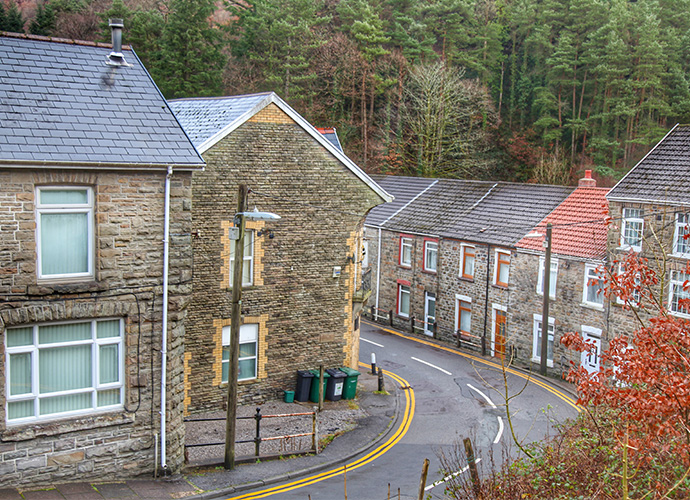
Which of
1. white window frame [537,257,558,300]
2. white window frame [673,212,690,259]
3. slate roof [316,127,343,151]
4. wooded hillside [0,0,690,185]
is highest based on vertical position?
wooded hillside [0,0,690,185]

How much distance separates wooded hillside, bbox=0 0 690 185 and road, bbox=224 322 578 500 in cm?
2231

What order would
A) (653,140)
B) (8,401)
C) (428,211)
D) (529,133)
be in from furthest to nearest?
(529,133), (653,140), (428,211), (8,401)

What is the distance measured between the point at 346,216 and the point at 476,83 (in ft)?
118

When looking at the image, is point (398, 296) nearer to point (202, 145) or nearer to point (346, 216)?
point (346, 216)

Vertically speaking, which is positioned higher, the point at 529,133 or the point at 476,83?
the point at 476,83

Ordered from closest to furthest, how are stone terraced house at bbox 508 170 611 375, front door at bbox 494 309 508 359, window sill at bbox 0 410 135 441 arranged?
window sill at bbox 0 410 135 441 < stone terraced house at bbox 508 170 611 375 < front door at bbox 494 309 508 359

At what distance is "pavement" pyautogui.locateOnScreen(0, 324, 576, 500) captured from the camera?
13098 millimetres

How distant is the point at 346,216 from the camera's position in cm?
2261

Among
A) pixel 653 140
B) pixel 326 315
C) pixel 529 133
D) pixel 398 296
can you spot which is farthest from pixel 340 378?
pixel 529 133

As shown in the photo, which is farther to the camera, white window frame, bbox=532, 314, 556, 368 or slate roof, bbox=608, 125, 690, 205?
white window frame, bbox=532, 314, 556, 368

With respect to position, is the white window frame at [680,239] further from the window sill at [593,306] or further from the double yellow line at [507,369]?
the double yellow line at [507,369]

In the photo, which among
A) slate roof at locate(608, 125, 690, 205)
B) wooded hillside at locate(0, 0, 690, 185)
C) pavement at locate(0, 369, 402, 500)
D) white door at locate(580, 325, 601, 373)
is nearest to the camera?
pavement at locate(0, 369, 402, 500)

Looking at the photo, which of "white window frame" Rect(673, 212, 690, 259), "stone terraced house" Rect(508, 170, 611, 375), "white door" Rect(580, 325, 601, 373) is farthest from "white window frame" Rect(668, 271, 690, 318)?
"white door" Rect(580, 325, 601, 373)

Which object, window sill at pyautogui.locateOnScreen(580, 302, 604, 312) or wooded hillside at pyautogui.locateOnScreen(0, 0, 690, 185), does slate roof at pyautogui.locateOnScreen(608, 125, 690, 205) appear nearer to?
window sill at pyautogui.locateOnScreen(580, 302, 604, 312)
